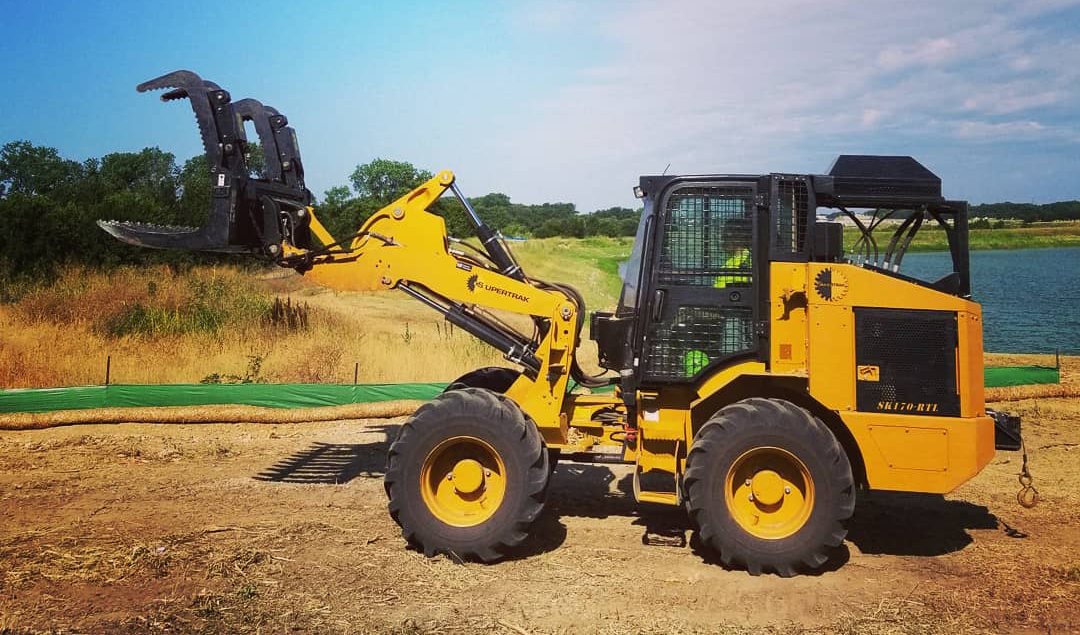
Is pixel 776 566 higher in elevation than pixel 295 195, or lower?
lower

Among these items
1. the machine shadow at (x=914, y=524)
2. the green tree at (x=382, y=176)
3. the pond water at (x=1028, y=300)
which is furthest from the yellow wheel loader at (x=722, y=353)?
the green tree at (x=382, y=176)

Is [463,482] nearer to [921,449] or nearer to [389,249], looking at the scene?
[389,249]

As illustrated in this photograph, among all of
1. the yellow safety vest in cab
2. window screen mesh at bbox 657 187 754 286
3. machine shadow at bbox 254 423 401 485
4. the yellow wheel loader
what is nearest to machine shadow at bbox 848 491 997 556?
the yellow wheel loader

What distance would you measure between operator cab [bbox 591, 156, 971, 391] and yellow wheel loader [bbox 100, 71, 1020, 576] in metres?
0.01

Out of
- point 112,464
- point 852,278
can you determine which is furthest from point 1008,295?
point 112,464

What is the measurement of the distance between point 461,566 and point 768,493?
2.31 meters

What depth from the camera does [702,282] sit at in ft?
21.4

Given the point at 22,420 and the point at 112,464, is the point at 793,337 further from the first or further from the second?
the point at 22,420

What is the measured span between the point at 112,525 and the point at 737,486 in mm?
5101

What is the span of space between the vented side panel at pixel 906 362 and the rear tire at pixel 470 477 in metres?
2.44

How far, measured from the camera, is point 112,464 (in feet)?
30.9

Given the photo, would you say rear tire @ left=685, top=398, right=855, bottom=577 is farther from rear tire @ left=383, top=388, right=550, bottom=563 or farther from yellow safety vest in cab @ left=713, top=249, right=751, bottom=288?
rear tire @ left=383, top=388, right=550, bottom=563

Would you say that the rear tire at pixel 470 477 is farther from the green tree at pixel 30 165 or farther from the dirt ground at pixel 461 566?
the green tree at pixel 30 165

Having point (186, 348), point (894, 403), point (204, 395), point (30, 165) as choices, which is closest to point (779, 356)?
point (894, 403)
